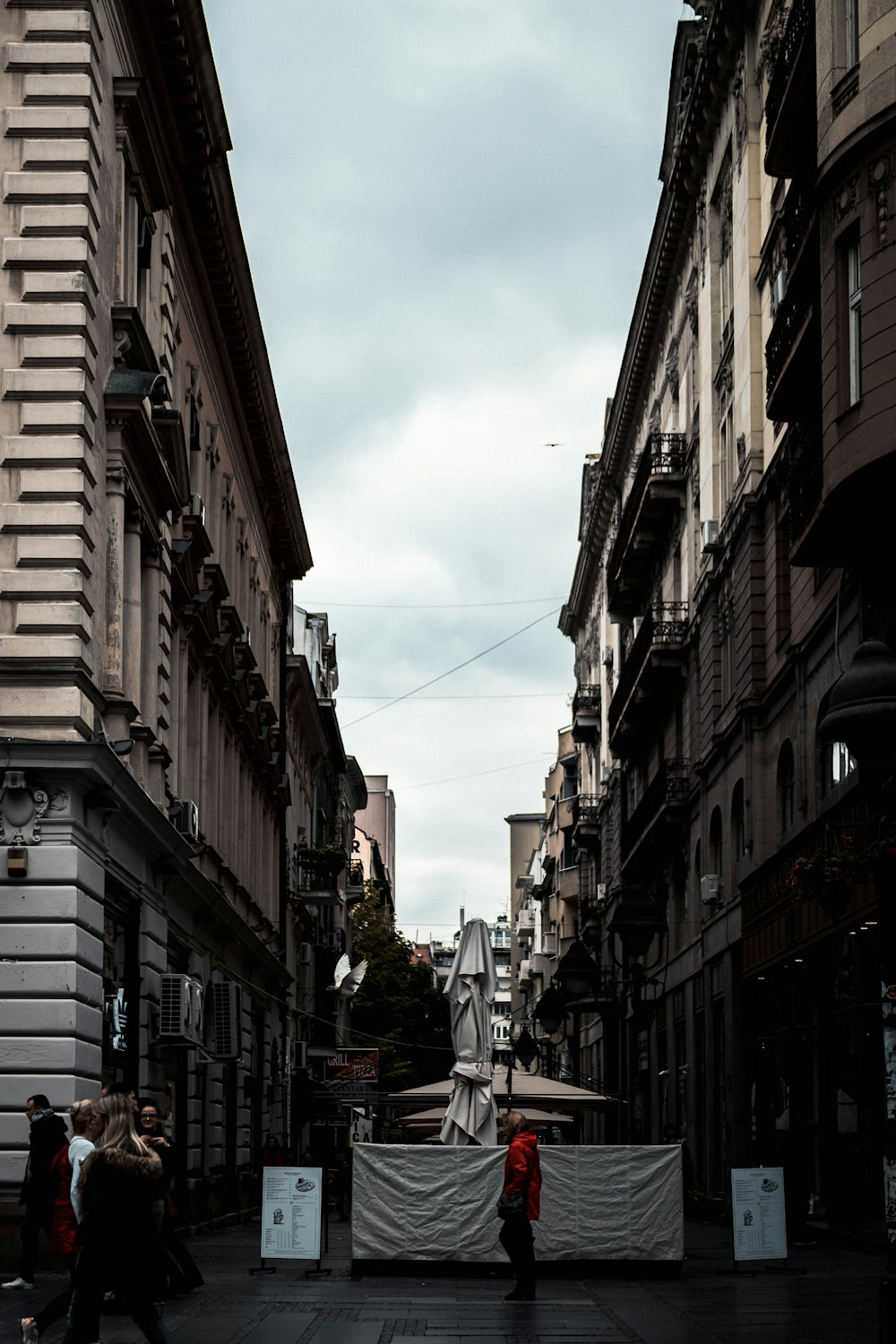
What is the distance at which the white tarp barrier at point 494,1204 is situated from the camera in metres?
19.7

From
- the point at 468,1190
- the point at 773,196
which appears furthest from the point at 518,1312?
the point at 773,196

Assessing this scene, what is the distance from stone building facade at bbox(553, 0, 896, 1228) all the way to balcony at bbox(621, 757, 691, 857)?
0.23 ft

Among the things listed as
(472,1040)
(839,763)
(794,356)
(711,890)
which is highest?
(794,356)

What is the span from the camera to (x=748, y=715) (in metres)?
34.5

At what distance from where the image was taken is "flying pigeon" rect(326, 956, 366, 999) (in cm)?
6756

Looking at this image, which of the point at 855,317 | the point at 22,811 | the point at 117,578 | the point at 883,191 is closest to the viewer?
the point at 22,811

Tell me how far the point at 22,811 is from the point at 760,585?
54.9 feet

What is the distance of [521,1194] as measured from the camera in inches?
728

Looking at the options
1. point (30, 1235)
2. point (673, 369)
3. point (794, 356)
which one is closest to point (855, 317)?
point (794, 356)

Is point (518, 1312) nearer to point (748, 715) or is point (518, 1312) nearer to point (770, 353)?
point (770, 353)

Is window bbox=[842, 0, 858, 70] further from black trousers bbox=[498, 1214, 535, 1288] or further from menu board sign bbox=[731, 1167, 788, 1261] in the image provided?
black trousers bbox=[498, 1214, 535, 1288]

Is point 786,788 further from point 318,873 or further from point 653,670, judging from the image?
point 318,873

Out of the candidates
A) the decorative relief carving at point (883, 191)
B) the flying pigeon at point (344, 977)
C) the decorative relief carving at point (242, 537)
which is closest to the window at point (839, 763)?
the decorative relief carving at point (883, 191)

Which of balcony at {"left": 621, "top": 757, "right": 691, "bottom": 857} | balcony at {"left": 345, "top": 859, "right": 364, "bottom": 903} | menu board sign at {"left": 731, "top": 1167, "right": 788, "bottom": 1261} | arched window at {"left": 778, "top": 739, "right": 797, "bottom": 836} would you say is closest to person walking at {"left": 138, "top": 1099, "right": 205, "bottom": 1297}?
menu board sign at {"left": 731, "top": 1167, "right": 788, "bottom": 1261}
